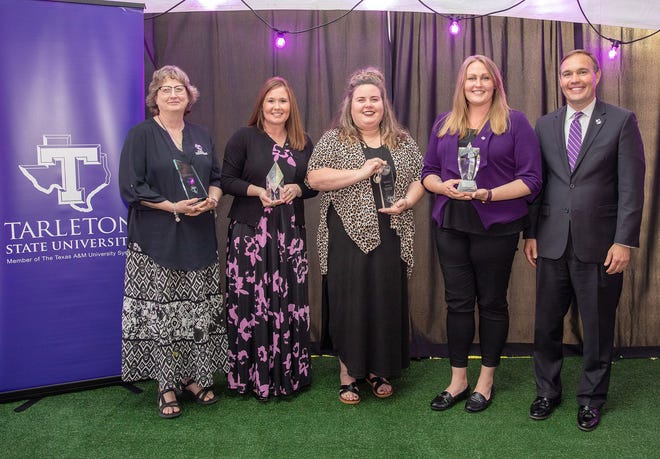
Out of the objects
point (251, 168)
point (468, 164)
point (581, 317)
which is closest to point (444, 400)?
point (581, 317)

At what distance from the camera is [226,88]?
4.11 metres

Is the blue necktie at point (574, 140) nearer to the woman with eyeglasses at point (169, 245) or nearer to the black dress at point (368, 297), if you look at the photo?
the black dress at point (368, 297)

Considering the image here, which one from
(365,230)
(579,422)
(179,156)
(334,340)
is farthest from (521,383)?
(179,156)

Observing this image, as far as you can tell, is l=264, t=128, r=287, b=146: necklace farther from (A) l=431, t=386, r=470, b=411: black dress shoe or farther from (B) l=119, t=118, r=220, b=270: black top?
(A) l=431, t=386, r=470, b=411: black dress shoe

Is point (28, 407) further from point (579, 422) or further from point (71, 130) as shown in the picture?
point (579, 422)

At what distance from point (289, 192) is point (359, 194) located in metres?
0.38

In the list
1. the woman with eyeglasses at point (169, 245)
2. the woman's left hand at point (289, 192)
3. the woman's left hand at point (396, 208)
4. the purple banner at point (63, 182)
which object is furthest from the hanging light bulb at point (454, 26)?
the purple banner at point (63, 182)

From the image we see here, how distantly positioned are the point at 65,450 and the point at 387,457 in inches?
57.6

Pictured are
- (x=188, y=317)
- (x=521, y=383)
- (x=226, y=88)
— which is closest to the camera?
(x=188, y=317)

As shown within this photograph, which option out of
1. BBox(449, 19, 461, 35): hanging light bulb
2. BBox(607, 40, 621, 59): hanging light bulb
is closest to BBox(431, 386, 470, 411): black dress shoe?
BBox(449, 19, 461, 35): hanging light bulb

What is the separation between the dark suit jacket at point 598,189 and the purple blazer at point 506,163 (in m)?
0.12

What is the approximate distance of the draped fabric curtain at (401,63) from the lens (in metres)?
4.08

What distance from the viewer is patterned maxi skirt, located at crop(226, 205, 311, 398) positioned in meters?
3.20

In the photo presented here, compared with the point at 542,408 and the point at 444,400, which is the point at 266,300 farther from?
the point at 542,408
